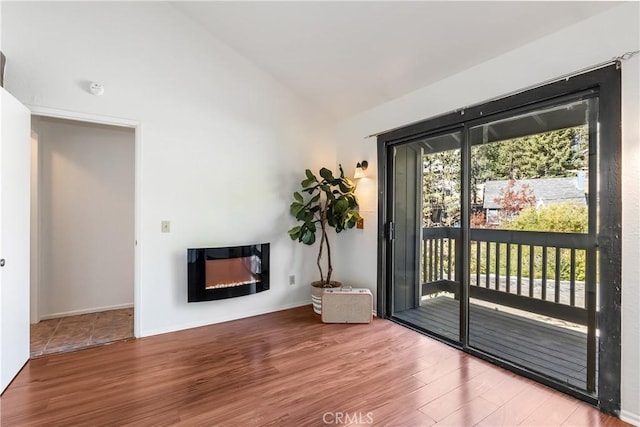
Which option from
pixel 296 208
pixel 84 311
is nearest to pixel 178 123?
pixel 296 208

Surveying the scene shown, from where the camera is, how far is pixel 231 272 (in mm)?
3469

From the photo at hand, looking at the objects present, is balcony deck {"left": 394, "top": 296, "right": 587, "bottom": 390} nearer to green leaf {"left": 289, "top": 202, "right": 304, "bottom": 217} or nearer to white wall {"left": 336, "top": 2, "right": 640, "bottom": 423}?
white wall {"left": 336, "top": 2, "right": 640, "bottom": 423}

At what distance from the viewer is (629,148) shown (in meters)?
1.86

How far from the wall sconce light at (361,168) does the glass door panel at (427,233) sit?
349 millimetres

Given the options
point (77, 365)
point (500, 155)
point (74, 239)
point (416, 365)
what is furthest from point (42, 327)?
point (500, 155)

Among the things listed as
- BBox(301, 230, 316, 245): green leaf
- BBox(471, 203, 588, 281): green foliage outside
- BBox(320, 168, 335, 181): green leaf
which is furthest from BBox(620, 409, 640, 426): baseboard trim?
BBox(320, 168, 335, 181): green leaf

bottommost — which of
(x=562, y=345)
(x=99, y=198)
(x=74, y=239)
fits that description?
(x=562, y=345)

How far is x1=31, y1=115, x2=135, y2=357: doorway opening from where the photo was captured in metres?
3.39

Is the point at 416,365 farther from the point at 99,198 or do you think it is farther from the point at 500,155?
the point at 99,198

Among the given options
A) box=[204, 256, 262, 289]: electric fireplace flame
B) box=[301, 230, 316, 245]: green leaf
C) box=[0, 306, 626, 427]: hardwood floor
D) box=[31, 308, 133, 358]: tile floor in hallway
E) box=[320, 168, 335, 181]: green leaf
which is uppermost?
box=[320, 168, 335, 181]: green leaf

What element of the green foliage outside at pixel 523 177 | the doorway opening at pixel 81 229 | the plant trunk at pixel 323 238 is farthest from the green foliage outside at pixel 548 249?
the doorway opening at pixel 81 229

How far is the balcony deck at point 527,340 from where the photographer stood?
222cm

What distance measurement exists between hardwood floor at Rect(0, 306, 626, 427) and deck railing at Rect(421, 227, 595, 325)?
0.60 m

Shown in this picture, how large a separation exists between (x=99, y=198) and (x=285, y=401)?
3.42 meters
